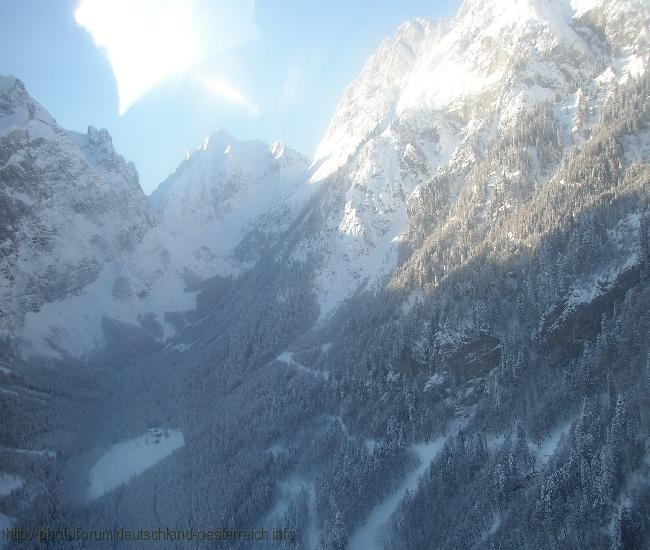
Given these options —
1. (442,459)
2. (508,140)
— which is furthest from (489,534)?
(508,140)

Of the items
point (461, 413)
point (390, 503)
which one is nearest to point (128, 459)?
point (390, 503)

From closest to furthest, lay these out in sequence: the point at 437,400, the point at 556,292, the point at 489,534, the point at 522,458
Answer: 1. the point at 489,534
2. the point at 522,458
3. the point at 556,292
4. the point at 437,400

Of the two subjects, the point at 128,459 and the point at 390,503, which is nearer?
the point at 390,503

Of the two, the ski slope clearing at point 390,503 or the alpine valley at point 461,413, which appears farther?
the ski slope clearing at point 390,503

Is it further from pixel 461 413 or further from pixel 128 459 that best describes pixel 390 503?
pixel 128 459

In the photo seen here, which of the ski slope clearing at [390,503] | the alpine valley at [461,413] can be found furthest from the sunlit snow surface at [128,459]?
the ski slope clearing at [390,503]

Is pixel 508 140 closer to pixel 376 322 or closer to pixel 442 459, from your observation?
pixel 376 322

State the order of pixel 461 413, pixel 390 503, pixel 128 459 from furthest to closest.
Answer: pixel 128 459, pixel 461 413, pixel 390 503

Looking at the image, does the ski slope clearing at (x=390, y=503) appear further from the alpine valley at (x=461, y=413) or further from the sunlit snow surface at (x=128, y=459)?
the sunlit snow surface at (x=128, y=459)

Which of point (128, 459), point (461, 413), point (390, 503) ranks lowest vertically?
point (390, 503)
